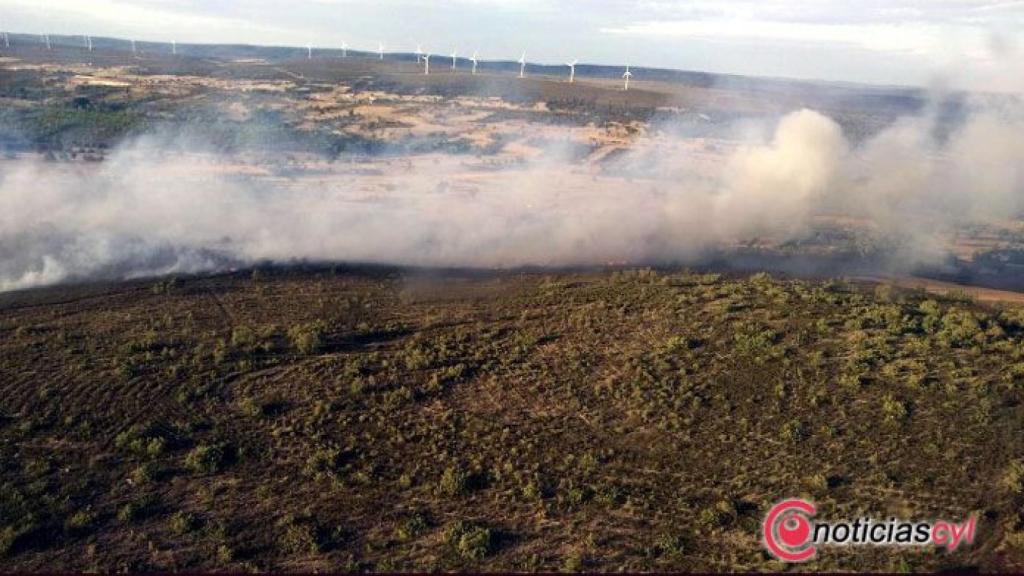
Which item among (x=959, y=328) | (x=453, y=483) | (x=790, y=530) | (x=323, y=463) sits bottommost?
(x=323, y=463)

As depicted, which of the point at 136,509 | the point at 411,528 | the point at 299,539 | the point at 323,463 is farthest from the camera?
the point at 323,463

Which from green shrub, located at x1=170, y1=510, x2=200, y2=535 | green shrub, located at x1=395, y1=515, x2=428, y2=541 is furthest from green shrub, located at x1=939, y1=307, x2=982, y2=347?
green shrub, located at x1=170, y1=510, x2=200, y2=535

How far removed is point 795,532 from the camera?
15836 mm

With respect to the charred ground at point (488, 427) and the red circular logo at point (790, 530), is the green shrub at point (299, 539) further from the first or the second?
the red circular logo at point (790, 530)

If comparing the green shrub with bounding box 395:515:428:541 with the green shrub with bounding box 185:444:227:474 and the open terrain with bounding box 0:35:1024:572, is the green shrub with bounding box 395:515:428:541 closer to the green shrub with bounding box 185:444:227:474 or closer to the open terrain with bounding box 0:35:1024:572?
the open terrain with bounding box 0:35:1024:572

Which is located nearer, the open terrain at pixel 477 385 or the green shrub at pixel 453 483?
the open terrain at pixel 477 385

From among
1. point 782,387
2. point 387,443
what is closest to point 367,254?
point 387,443

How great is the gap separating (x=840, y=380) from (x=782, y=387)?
189 centimetres

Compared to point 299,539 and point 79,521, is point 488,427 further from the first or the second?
point 79,521

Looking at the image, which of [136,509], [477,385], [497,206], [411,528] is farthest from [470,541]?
[497,206]

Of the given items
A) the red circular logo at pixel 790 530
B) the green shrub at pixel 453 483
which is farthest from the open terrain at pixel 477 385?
the red circular logo at pixel 790 530

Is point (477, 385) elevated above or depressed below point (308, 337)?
below

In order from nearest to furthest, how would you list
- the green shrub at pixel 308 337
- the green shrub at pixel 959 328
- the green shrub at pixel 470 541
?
the green shrub at pixel 470 541, the green shrub at pixel 308 337, the green shrub at pixel 959 328

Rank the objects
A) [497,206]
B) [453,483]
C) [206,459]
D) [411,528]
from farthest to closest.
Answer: [497,206] < [206,459] < [453,483] < [411,528]
